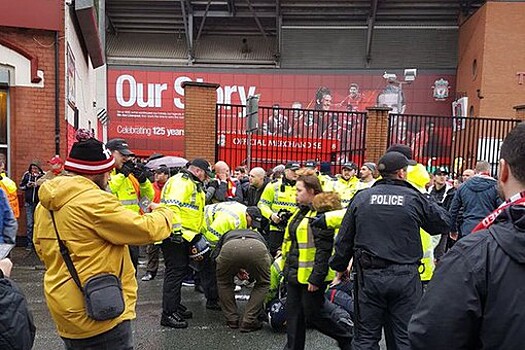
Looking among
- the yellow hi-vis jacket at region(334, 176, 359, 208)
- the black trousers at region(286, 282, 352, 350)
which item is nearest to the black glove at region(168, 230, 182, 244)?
the black trousers at region(286, 282, 352, 350)

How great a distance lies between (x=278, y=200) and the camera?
6.96 m

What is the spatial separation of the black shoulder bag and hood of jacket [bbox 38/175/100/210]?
0.30 feet

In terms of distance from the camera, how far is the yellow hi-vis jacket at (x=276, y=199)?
22.7ft

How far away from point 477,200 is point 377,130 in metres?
7.74

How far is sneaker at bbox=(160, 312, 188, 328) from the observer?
5227mm

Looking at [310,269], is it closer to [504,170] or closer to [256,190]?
[504,170]

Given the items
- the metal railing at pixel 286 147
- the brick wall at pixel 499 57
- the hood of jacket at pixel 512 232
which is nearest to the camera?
the hood of jacket at pixel 512 232

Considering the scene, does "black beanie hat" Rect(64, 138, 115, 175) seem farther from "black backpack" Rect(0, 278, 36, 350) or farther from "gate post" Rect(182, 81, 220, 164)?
"gate post" Rect(182, 81, 220, 164)

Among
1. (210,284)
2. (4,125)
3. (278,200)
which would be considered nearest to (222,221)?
(210,284)

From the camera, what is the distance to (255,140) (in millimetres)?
14477

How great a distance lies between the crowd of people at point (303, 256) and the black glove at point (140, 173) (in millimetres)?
18

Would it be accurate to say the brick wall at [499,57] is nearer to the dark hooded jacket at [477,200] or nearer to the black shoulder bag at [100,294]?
the dark hooded jacket at [477,200]

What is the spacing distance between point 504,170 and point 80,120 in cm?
1324

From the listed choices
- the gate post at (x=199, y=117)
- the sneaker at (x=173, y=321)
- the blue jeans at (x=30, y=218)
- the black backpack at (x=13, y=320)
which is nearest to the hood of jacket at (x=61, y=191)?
the black backpack at (x=13, y=320)
